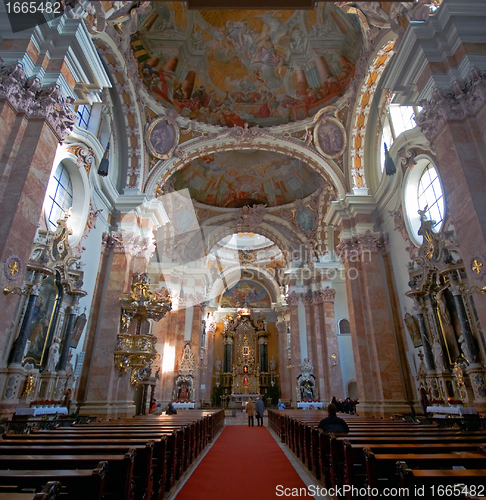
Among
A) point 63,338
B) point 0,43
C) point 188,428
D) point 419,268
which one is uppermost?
point 0,43

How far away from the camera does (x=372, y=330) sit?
10320 millimetres

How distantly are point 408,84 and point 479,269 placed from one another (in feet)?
Answer: 13.7

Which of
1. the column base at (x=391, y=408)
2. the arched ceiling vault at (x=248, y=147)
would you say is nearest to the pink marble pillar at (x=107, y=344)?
the arched ceiling vault at (x=248, y=147)

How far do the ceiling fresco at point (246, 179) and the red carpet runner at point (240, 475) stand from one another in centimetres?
1361

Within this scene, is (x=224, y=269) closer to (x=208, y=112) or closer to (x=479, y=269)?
(x=208, y=112)

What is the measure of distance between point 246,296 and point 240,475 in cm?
2540

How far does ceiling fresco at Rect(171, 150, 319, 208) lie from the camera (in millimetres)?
17953

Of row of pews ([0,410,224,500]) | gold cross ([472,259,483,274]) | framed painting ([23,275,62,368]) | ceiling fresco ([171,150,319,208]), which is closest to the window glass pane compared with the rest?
gold cross ([472,259,483,274])

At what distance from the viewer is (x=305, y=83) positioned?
44.9ft

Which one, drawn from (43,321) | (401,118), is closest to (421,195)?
(401,118)

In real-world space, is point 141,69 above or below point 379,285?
above

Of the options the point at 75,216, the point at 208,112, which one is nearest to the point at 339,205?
the point at 208,112

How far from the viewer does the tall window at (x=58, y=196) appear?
8.35 m

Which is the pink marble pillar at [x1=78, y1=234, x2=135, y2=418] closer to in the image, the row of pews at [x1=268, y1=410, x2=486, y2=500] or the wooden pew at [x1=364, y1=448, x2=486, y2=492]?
the row of pews at [x1=268, y1=410, x2=486, y2=500]
